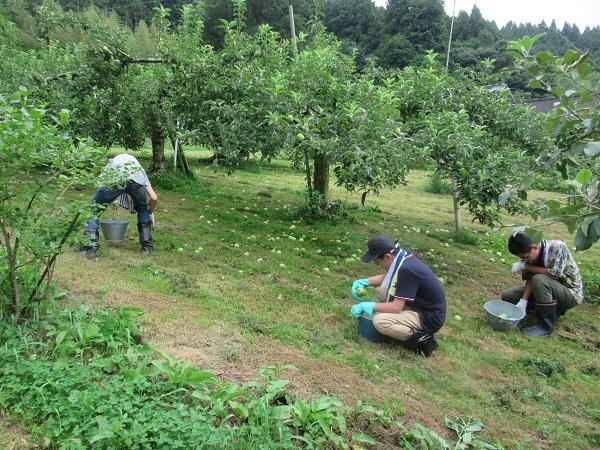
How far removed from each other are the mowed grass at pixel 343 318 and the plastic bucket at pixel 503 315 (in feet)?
0.37

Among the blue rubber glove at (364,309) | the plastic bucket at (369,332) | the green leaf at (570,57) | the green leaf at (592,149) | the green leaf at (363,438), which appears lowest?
the plastic bucket at (369,332)

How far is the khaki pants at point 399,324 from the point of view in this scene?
4.18 meters

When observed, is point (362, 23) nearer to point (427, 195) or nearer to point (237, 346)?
point (427, 195)

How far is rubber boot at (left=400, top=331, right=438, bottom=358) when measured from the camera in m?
4.23

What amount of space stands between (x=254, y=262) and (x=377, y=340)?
234 cm

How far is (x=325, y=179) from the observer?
9016 millimetres

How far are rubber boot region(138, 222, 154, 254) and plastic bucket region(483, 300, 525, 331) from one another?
419cm

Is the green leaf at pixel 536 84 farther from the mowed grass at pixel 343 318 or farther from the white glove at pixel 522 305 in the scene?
the white glove at pixel 522 305

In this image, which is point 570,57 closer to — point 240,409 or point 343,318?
point 240,409

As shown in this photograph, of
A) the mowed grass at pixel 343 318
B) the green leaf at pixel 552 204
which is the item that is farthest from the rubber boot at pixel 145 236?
the green leaf at pixel 552 204

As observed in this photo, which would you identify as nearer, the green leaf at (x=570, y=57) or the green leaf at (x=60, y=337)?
the green leaf at (x=570, y=57)

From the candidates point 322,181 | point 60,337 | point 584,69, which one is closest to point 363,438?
point 60,337

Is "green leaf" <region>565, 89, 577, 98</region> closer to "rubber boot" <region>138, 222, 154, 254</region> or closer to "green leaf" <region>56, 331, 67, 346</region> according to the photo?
"green leaf" <region>56, 331, 67, 346</region>

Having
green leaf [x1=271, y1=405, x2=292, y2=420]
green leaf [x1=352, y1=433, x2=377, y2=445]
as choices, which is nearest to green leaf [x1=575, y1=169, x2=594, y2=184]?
green leaf [x1=352, y1=433, x2=377, y2=445]
